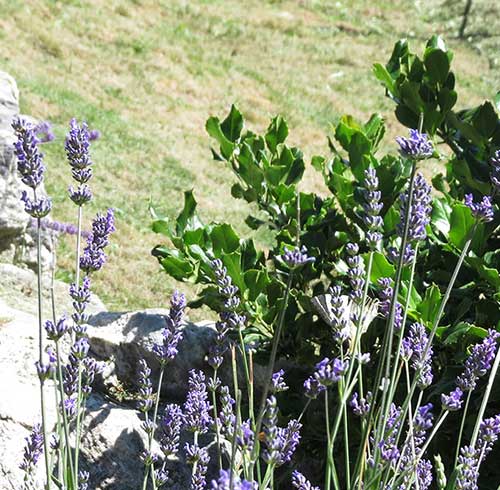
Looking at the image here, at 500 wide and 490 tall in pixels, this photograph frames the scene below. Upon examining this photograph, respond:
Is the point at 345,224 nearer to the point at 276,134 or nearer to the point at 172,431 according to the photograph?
the point at 276,134

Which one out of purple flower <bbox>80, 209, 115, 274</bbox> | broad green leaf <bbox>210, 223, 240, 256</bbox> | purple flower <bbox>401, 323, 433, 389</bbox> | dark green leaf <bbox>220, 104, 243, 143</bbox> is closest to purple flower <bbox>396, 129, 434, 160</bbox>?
purple flower <bbox>401, 323, 433, 389</bbox>

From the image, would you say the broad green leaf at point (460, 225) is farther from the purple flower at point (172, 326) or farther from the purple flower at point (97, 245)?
the purple flower at point (97, 245)

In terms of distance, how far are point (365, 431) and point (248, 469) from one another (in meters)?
0.27

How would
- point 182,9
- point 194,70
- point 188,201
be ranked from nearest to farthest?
point 188,201, point 194,70, point 182,9

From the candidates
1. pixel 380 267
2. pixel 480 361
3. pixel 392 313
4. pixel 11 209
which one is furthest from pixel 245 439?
pixel 11 209

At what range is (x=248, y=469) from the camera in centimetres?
199

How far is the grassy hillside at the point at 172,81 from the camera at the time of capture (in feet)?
32.9

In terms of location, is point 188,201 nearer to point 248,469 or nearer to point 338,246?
point 338,246

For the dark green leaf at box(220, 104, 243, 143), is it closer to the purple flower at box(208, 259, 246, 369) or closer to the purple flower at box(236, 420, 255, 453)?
the purple flower at box(208, 259, 246, 369)

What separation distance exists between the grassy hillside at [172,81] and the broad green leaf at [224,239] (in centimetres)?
400

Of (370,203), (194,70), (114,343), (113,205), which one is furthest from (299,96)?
(370,203)

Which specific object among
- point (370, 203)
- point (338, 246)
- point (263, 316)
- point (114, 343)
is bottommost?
point (114, 343)

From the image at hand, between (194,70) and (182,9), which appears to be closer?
(194,70)

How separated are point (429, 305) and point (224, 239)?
0.96m
